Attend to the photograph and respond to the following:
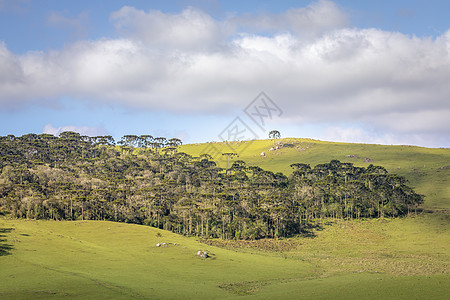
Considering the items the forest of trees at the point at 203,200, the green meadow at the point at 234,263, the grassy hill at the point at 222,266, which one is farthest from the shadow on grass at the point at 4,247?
the forest of trees at the point at 203,200

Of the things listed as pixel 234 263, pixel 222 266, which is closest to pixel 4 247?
pixel 222 266

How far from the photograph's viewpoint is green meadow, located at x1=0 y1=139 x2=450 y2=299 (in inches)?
1617

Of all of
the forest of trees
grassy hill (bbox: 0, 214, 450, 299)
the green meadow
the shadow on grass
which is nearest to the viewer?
grassy hill (bbox: 0, 214, 450, 299)

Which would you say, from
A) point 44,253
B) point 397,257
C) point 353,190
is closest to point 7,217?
point 44,253

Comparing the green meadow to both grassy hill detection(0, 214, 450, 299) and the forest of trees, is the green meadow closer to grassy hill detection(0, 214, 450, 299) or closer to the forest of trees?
grassy hill detection(0, 214, 450, 299)

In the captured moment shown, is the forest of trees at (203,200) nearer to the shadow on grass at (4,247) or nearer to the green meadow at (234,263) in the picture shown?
the green meadow at (234,263)

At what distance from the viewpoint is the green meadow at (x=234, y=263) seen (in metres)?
41.1

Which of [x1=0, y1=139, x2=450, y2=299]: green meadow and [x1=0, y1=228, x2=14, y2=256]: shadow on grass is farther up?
[x1=0, y1=228, x2=14, y2=256]: shadow on grass

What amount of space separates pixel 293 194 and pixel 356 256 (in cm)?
5306

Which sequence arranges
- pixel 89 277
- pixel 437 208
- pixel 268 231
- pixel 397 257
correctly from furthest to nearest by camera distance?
1. pixel 437 208
2. pixel 268 231
3. pixel 397 257
4. pixel 89 277

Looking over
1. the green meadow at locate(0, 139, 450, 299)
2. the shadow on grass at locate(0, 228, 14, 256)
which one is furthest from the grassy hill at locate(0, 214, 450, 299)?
the shadow on grass at locate(0, 228, 14, 256)

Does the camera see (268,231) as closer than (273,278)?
No

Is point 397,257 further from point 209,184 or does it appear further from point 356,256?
→ point 209,184

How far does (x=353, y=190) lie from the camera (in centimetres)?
12519
